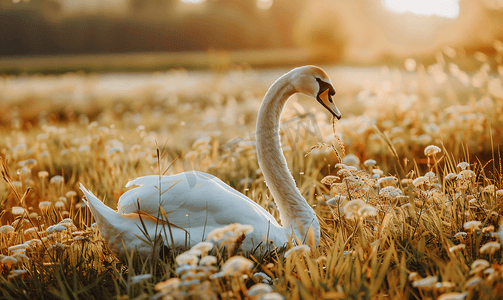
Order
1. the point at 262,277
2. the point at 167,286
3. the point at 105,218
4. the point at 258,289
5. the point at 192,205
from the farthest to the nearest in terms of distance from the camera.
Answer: the point at 192,205
the point at 105,218
the point at 262,277
the point at 258,289
the point at 167,286

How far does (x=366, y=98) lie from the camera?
6039 mm

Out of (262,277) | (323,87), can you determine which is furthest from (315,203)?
(262,277)

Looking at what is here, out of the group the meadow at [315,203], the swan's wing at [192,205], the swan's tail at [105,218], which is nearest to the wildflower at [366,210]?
the meadow at [315,203]

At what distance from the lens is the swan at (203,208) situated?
2.45m

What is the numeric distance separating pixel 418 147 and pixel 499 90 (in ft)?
3.58

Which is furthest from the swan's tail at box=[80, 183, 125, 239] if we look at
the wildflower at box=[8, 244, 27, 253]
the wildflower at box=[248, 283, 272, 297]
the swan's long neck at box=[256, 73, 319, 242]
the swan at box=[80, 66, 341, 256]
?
the wildflower at box=[248, 283, 272, 297]

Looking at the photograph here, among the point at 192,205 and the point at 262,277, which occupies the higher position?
the point at 192,205

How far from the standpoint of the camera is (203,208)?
2521mm

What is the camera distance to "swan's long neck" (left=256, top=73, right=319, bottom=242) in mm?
2756

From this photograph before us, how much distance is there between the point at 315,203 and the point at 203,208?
5.16 ft

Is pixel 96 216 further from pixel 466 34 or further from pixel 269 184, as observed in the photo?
pixel 466 34

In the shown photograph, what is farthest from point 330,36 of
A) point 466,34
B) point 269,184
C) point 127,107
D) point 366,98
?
point 269,184

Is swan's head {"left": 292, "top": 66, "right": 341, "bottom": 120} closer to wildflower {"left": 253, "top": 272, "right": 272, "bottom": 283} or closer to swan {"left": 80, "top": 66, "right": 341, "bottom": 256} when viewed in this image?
swan {"left": 80, "top": 66, "right": 341, "bottom": 256}

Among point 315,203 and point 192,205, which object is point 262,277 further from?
point 315,203
